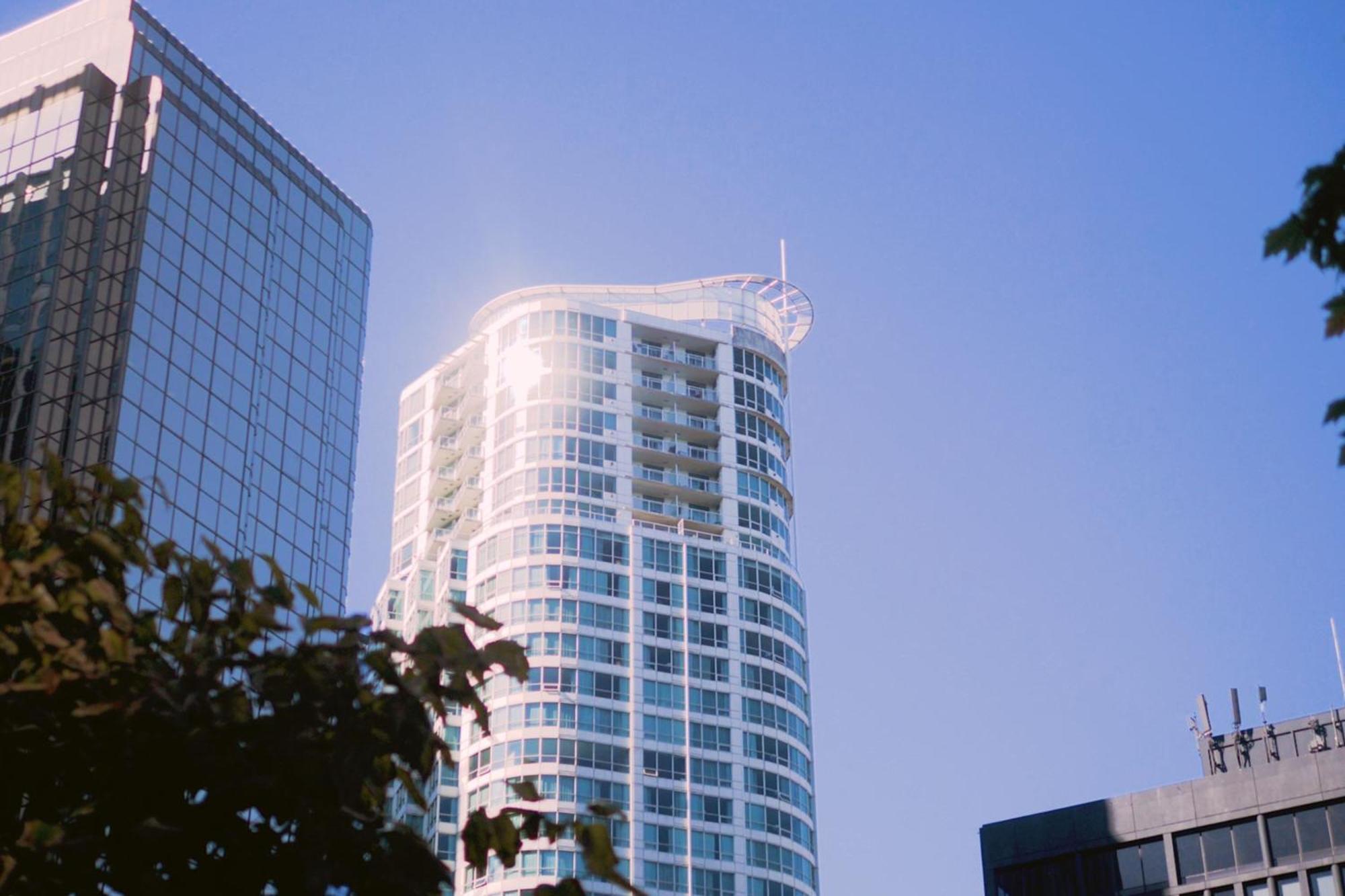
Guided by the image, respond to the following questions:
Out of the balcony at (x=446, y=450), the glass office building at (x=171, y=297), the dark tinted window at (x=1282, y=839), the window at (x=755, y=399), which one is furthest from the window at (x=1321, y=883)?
the balcony at (x=446, y=450)

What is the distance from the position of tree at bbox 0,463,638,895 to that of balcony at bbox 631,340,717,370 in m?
130

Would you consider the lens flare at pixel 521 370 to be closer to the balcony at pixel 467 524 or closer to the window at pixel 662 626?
the balcony at pixel 467 524

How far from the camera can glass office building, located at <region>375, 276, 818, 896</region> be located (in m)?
126

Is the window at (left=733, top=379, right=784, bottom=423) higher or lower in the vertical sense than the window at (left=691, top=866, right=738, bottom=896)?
higher

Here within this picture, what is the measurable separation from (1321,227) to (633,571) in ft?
401

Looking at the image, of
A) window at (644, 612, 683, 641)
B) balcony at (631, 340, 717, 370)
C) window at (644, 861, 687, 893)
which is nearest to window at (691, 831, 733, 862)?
window at (644, 861, 687, 893)

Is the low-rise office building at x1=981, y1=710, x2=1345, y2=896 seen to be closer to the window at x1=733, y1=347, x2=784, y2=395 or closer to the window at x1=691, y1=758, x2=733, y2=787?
the window at x1=691, y1=758, x2=733, y2=787

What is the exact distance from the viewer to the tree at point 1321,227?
12062 millimetres

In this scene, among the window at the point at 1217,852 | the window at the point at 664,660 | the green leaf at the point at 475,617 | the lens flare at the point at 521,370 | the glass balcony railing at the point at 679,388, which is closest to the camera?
the green leaf at the point at 475,617

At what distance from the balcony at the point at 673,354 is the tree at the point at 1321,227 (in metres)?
133

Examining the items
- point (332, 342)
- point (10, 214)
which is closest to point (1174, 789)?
point (332, 342)

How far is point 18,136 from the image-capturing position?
92688mm

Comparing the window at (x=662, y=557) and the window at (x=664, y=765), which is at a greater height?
the window at (x=662, y=557)

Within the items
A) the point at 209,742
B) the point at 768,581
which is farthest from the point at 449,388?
the point at 209,742
